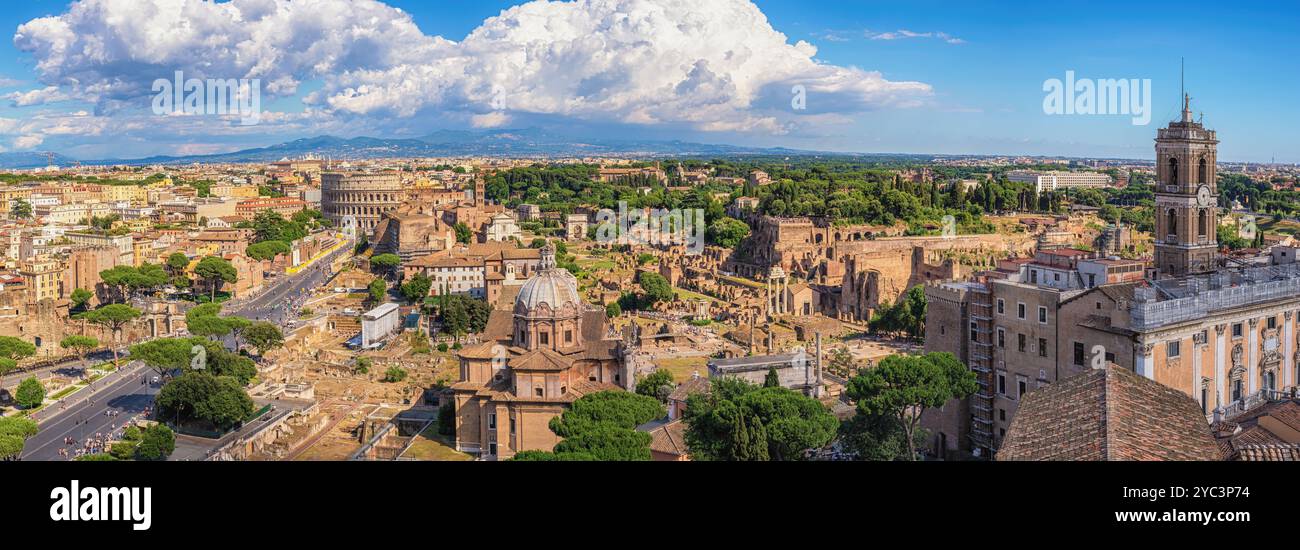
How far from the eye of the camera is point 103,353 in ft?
123

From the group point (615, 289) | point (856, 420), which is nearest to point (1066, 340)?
point (856, 420)

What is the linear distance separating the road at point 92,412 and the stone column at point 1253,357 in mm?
24154

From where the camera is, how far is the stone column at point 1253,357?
62.0 feet

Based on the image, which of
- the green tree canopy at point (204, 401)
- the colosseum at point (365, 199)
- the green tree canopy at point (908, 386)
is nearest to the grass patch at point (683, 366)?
the green tree canopy at point (204, 401)

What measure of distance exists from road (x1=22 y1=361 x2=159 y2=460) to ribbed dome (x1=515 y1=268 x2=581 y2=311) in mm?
10682

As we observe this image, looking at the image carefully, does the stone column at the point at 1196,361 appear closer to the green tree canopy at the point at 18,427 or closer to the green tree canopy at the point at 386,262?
the green tree canopy at the point at 18,427

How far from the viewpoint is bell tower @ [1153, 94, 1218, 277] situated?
22.3 metres

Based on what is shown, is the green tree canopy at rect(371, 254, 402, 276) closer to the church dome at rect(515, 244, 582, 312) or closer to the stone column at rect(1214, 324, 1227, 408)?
the church dome at rect(515, 244, 582, 312)

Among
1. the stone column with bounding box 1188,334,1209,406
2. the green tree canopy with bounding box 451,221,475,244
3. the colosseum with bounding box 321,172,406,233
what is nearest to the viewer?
the stone column with bounding box 1188,334,1209,406

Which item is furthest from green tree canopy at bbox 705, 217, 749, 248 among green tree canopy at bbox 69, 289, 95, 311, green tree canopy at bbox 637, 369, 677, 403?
green tree canopy at bbox 637, 369, 677, 403

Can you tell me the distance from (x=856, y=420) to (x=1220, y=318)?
6.56 m

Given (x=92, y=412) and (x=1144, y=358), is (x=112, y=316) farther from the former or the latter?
(x=1144, y=358)

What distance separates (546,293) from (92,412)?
44.1ft

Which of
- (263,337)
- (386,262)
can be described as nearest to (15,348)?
(263,337)
